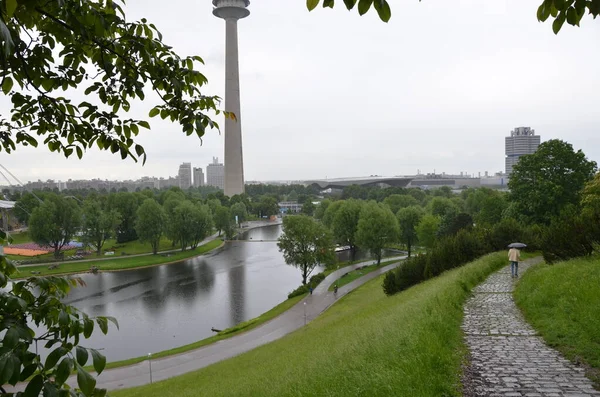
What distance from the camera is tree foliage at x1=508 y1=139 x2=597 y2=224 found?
2614 cm

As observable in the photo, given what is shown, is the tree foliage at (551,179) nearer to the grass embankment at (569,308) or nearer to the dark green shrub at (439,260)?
the dark green shrub at (439,260)

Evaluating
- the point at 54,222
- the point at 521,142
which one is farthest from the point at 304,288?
the point at 521,142

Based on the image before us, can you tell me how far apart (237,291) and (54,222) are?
2974cm

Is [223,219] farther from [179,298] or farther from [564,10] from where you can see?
[564,10]

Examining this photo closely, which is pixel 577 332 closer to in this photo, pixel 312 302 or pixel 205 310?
pixel 312 302

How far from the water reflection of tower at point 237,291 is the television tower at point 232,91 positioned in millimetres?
55148

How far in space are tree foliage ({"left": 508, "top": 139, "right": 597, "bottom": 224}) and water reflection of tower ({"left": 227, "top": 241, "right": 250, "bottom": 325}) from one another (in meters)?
19.8

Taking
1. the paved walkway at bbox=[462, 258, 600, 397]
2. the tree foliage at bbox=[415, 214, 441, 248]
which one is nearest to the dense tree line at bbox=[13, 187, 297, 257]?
the tree foliage at bbox=[415, 214, 441, 248]

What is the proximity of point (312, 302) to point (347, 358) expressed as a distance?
790 inches

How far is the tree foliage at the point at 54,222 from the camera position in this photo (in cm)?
4653

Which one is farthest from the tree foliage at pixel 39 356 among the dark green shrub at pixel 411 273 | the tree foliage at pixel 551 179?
the tree foliage at pixel 551 179

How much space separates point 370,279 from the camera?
106 feet

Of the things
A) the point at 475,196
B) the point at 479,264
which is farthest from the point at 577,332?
the point at 475,196

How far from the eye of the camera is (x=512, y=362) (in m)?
5.74
